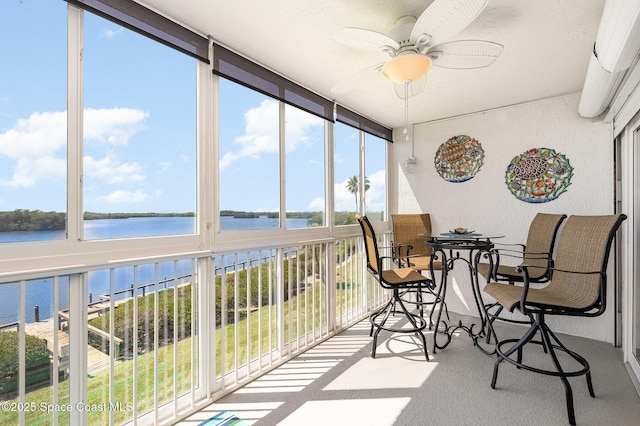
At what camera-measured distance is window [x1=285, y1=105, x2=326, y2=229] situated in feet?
8.89

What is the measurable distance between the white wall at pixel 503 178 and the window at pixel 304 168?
153 cm

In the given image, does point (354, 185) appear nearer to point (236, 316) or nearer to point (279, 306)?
point (279, 306)

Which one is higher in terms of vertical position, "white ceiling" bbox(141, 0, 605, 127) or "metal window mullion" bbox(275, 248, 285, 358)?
"white ceiling" bbox(141, 0, 605, 127)

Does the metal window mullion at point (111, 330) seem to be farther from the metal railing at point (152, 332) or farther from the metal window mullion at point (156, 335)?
the metal window mullion at point (156, 335)

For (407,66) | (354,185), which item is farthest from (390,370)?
(407,66)

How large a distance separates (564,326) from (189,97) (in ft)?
13.1

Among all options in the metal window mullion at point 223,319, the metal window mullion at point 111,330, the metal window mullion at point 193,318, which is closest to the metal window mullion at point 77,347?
the metal window mullion at point 111,330

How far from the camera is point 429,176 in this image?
3889 mm

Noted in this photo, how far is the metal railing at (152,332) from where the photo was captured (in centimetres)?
137

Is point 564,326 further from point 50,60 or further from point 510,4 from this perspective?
point 50,60

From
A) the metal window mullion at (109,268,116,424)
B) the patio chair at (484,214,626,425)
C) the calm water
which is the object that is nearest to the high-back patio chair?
the patio chair at (484,214,626,425)

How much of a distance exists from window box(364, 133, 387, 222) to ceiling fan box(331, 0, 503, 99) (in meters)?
1.88

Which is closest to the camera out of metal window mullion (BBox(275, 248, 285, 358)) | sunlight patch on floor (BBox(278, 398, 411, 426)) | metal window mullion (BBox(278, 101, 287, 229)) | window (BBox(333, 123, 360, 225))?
sunlight patch on floor (BBox(278, 398, 411, 426))

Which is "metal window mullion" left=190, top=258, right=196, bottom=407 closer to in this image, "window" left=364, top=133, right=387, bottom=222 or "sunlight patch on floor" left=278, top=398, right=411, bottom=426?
"sunlight patch on floor" left=278, top=398, right=411, bottom=426
